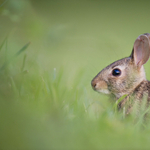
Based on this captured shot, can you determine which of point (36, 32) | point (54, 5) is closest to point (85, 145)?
point (36, 32)

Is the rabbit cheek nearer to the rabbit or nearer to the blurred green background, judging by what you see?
the rabbit

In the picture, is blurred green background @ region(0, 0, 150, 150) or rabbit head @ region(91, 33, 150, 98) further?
rabbit head @ region(91, 33, 150, 98)

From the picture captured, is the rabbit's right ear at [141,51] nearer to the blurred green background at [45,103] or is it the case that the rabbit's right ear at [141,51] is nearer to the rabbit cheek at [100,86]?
the rabbit cheek at [100,86]

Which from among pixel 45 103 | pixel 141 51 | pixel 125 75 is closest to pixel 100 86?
pixel 125 75

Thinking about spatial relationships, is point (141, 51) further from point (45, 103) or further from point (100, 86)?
point (45, 103)

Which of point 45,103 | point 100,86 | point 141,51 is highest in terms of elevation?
point 141,51

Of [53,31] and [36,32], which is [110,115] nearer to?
[53,31]

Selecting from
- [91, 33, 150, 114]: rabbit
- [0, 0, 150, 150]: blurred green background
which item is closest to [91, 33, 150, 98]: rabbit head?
[91, 33, 150, 114]: rabbit

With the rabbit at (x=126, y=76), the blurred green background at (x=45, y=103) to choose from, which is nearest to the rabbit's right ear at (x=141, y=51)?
the rabbit at (x=126, y=76)
